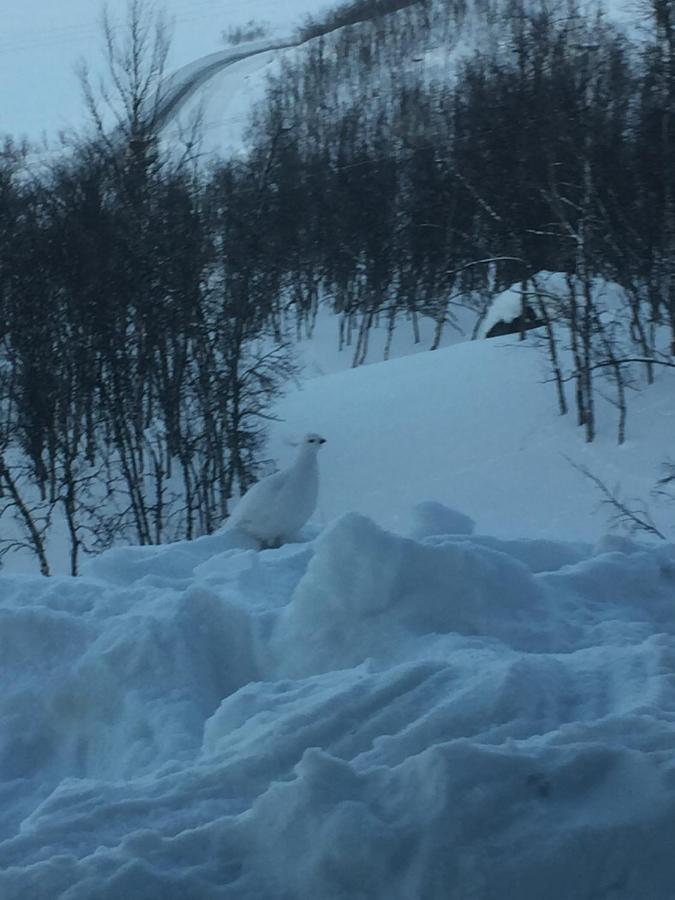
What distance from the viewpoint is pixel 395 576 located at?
3867mm

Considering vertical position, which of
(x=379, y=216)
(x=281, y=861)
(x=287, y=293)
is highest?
(x=281, y=861)

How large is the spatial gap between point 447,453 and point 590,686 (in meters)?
16.1

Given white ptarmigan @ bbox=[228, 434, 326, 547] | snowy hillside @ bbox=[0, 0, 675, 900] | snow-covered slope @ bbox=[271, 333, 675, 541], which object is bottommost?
snow-covered slope @ bbox=[271, 333, 675, 541]

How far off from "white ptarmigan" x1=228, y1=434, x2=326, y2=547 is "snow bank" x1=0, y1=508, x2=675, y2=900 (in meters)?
1.80

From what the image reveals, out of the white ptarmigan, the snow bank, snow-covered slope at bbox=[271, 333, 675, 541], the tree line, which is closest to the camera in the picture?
the snow bank

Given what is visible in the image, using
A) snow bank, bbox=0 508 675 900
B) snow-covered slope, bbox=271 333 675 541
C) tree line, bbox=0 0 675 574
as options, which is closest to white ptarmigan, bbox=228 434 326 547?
snow bank, bbox=0 508 675 900

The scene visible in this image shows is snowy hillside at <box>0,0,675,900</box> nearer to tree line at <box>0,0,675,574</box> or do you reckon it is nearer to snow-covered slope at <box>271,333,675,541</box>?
snow-covered slope at <box>271,333,675,541</box>

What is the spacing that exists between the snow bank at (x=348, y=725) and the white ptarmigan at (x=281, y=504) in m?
1.80

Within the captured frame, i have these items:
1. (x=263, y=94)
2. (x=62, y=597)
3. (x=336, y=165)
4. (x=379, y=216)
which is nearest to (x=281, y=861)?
(x=62, y=597)

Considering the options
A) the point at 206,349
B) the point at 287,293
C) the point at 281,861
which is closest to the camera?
the point at 281,861

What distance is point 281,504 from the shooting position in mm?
6977

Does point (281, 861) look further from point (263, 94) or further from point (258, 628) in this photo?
point (263, 94)

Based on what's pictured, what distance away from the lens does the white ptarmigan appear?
677 cm

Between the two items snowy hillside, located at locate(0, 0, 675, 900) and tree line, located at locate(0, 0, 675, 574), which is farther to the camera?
tree line, located at locate(0, 0, 675, 574)
